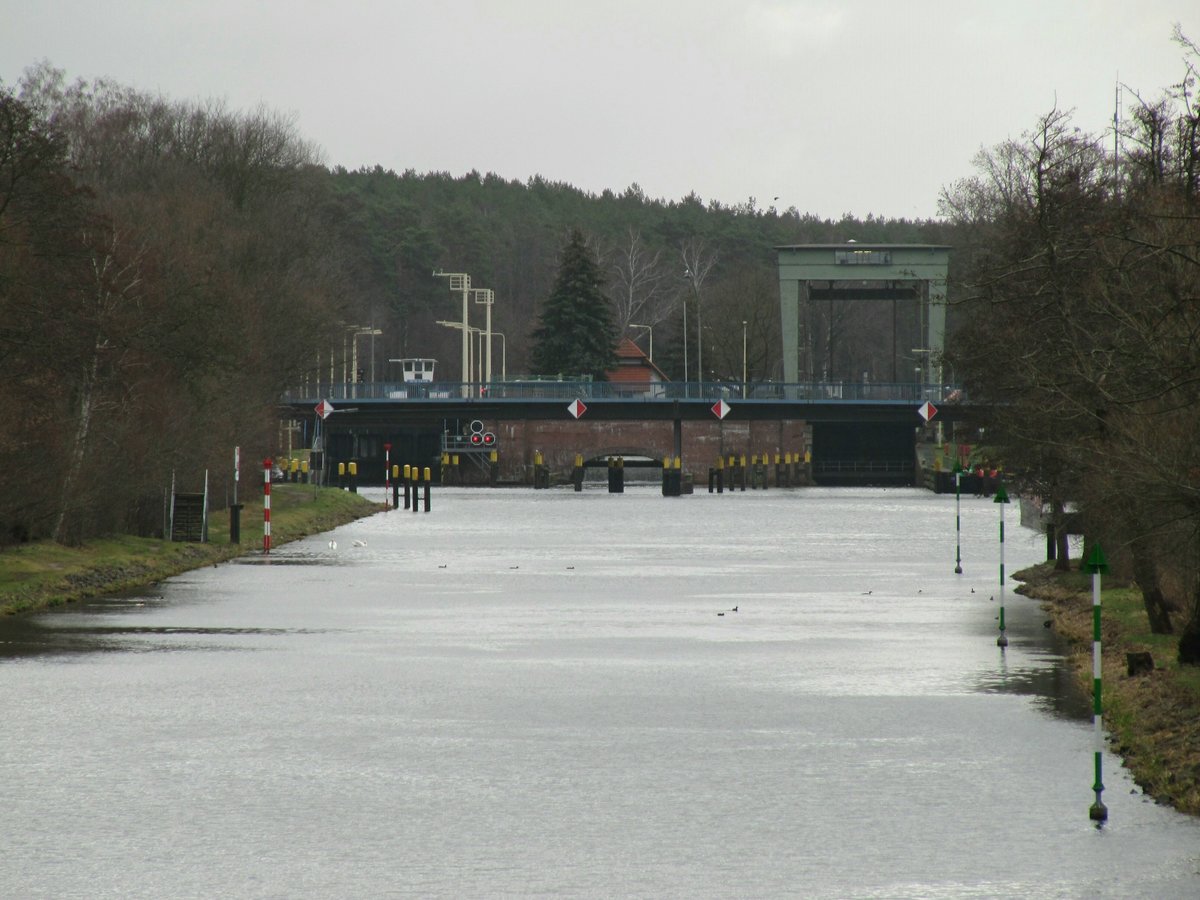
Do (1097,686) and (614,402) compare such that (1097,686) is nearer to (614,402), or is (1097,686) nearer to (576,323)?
(614,402)

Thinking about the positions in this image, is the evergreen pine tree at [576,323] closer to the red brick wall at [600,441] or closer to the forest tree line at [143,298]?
the red brick wall at [600,441]

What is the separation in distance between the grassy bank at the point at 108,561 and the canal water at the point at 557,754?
1191mm

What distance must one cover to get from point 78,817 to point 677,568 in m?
30.3

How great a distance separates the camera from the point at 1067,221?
31734 millimetres

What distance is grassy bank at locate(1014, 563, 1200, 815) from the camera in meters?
13.9

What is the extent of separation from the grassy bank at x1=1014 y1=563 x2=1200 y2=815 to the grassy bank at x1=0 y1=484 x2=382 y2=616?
→ 601 inches

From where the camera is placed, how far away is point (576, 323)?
122 m

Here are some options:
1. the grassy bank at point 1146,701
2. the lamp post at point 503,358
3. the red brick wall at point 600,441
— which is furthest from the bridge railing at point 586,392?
the grassy bank at point 1146,701

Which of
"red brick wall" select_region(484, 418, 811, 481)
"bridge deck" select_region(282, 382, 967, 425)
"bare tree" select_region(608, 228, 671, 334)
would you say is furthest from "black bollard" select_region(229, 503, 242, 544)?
"bare tree" select_region(608, 228, 671, 334)

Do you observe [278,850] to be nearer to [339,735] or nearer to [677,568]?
[339,735]

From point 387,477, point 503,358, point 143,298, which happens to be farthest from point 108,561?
point 503,358

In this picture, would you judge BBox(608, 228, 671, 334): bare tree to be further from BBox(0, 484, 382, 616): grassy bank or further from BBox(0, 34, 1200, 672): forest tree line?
BBox(0, 484, 382, 616): grassy bank

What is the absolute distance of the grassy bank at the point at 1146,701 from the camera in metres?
13.9

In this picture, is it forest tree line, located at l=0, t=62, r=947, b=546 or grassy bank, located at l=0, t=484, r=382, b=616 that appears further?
→ forest tree line, located at l=0, t=62, r=947, b=546
